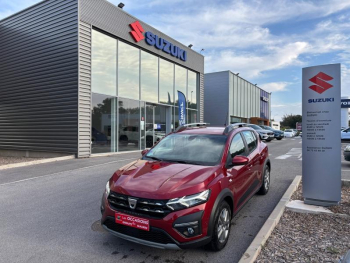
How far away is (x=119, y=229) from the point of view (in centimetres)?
333

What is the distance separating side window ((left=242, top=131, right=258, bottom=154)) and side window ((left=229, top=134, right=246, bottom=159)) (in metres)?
0.34

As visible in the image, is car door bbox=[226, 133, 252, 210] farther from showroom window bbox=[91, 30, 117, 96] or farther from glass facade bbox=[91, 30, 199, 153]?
showroom window bbox=[91, 30, 117, 96]

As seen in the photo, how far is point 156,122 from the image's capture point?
19.2m

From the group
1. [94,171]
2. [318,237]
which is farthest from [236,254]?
[94,171]

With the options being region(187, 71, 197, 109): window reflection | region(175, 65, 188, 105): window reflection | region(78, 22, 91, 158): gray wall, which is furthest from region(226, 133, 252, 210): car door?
region(187, 71, 197, 109): window reflection

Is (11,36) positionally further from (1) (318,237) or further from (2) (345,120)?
(2) (345,120)

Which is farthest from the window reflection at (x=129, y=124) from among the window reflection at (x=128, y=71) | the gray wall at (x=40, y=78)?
the gray wall at (x=40, y=78)

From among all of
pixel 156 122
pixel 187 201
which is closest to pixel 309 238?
pixel 187 201


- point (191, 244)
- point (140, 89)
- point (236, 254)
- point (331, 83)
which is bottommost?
point (236, 254)

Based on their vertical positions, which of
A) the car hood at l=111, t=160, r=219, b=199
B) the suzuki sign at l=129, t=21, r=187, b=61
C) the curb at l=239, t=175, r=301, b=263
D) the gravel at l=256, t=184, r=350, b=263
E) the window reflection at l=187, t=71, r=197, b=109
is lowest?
the gravel at l=256, t=184, r=350, b=263

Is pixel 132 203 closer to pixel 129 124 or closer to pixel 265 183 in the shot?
pixel 265 183

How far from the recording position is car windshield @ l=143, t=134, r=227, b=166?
410 centimetres

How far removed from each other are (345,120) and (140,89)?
45.4m

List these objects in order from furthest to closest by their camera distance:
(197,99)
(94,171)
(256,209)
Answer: (197,99), (94,171), (256,209)
